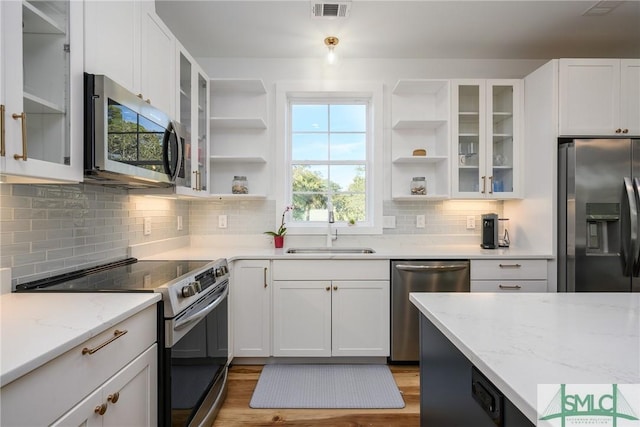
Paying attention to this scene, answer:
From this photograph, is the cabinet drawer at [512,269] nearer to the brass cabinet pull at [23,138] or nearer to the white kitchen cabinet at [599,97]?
the white kitchen cabinet at [599,97]

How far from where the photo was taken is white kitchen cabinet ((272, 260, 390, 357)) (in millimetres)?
2621

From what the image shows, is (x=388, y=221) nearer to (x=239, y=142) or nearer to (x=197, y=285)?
(x=239, y=142)

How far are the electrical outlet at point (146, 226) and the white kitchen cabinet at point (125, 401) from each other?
4.25ft

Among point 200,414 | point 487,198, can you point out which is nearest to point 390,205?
point 487,198

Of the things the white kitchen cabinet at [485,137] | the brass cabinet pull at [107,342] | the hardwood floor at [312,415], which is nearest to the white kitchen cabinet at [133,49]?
the brass cabinet pull at [107,342]

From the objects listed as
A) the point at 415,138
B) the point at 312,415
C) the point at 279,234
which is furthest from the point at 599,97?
the point at 312,415

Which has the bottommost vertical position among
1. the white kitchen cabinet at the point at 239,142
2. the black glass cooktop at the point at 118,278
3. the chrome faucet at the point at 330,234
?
the black glass cooktop at the point at 118,278

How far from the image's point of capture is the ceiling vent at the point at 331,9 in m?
2.30

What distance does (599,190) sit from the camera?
2443 millimetres

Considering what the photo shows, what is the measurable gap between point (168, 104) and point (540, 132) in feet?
9.39

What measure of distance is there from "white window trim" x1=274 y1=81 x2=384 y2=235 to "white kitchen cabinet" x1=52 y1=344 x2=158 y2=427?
77.1 inches

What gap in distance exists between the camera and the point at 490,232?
2.97 meters

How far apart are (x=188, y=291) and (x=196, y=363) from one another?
1.34 ft

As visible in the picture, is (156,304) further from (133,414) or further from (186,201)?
(186,201)
